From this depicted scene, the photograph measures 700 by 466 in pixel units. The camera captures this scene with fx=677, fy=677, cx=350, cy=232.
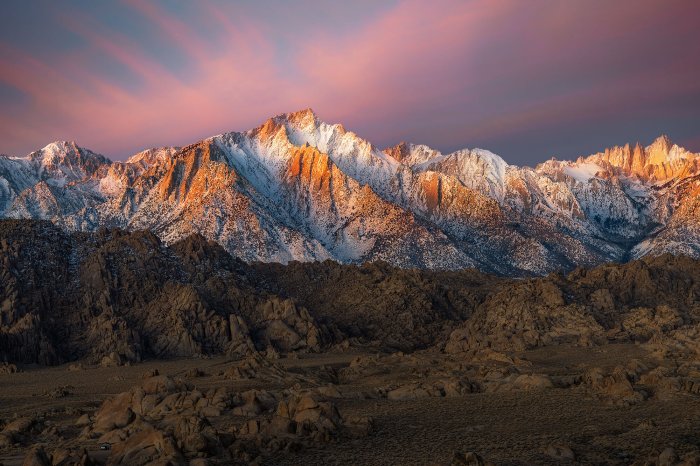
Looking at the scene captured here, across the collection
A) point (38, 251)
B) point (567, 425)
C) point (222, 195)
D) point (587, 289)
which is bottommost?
point (567, 425)

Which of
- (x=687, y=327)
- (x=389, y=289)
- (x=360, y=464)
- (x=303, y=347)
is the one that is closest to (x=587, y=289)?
(x=687, y=327)

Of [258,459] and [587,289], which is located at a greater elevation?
[587,289]

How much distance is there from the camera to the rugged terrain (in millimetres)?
22391

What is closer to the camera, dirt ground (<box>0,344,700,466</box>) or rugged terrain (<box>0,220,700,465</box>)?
dirt ground (<box>0,344,700,466</box>)

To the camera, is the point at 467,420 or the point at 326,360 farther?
the point at 326,360

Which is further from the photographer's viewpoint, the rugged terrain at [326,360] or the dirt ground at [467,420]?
the rugged terrain at [326,360]

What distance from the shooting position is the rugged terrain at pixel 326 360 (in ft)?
73.5

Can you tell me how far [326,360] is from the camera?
54656 millimetres

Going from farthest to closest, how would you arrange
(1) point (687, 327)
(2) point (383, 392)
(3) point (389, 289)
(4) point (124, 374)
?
(3) point (389, 289) → (1) point (687, 327) → (4) point (124, 374) → (2) point (383, 392)

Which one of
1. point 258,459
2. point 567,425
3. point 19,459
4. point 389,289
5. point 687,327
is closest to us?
point 258,459

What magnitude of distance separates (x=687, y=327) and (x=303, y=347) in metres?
32.2

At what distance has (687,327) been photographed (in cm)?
5169

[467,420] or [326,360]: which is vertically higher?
[326,360]

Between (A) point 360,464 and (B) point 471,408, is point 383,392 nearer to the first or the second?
(B) point 471,408
